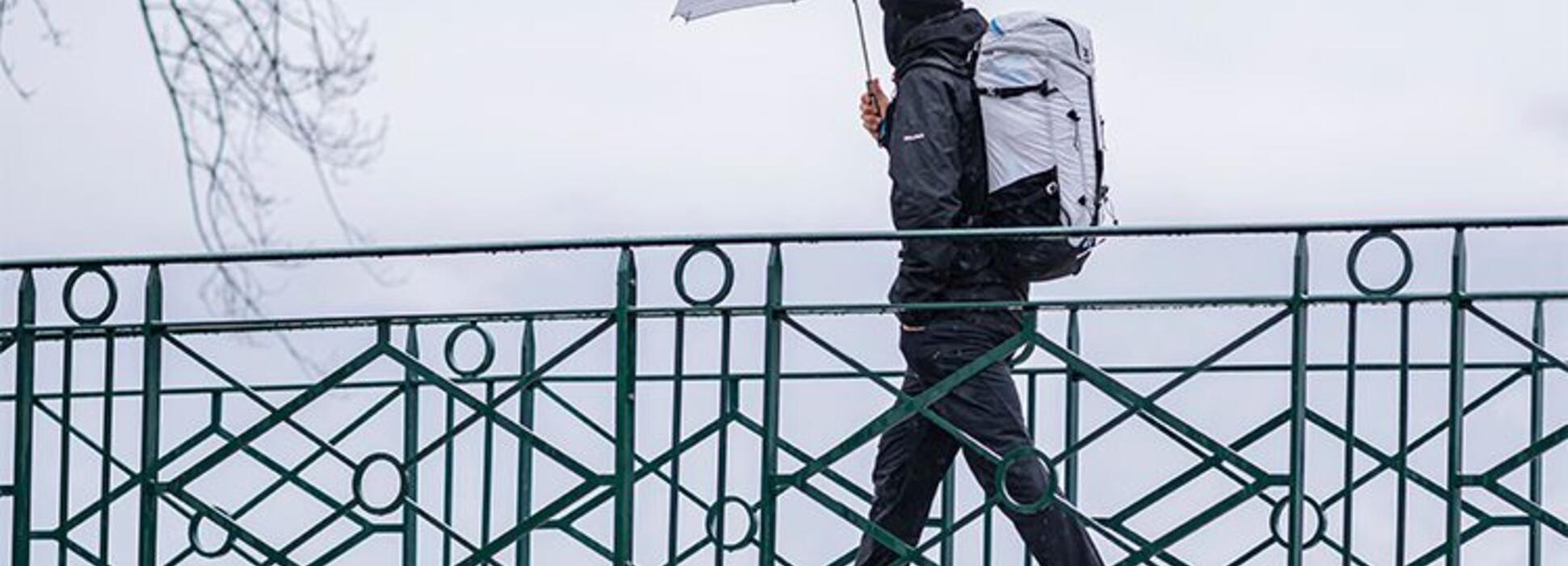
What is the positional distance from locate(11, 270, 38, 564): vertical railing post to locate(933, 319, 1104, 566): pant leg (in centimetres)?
207

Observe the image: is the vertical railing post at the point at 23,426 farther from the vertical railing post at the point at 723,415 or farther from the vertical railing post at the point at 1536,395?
the vertical railing post at the point at 1536,395

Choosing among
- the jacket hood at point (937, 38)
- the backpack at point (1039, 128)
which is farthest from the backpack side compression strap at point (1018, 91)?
the jacket hood at point (937, 38)

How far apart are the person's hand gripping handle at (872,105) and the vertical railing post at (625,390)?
0.88 meters

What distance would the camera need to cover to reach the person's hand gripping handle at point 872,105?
826cm

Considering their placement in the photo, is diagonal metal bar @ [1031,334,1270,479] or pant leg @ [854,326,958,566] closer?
diagonal metal bar @ [1031,334,1270,479]

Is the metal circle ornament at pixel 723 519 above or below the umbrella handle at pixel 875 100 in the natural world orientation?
below

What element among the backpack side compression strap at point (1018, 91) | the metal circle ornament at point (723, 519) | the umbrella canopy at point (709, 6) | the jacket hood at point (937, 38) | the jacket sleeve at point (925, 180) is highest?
the umbrella canopy at point (709, 6)

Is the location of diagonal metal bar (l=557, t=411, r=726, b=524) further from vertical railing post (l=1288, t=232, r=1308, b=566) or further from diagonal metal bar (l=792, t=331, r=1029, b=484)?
vertical railing post (l=1288, t=232, r=1308, b=566)

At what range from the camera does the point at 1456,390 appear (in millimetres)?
7340

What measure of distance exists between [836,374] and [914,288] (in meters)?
1.71

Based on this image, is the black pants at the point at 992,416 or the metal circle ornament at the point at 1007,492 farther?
the black pants at the point at 992,416

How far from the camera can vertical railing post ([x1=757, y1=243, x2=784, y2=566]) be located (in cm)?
754

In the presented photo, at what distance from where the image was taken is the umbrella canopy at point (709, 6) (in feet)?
27.9

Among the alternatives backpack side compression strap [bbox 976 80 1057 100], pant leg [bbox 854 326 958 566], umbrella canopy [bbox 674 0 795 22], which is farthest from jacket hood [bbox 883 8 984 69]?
pant leg [bbox 854 326 958 566]
